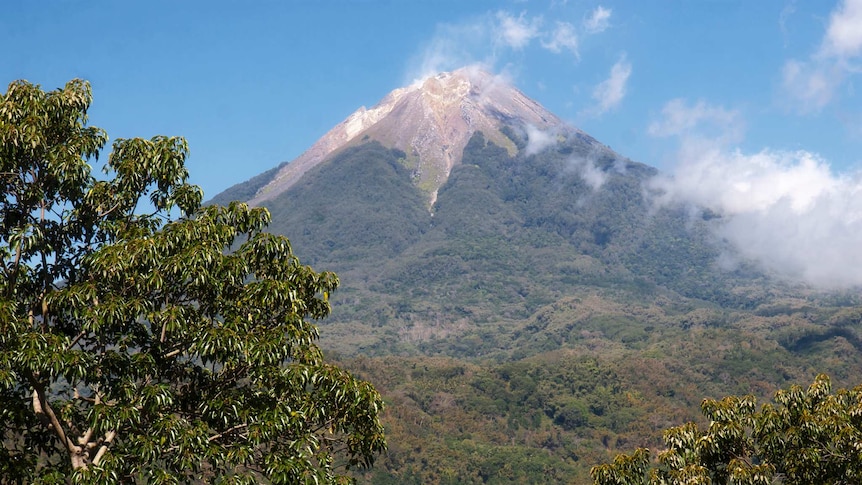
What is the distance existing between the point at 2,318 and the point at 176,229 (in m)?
2.20

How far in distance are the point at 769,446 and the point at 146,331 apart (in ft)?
33.7

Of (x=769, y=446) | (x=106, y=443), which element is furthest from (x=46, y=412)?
(x=769, y=446)

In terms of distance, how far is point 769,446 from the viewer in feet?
50.0

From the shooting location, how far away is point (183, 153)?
38.7 ft

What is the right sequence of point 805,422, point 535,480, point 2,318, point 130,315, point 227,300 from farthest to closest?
point 535,480
point 805,422
point 227,300
point 130,315
point 2,318

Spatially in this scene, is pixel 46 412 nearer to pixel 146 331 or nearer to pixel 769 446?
pixel 146 331

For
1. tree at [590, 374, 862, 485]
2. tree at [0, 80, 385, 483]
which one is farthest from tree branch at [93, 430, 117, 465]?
tree at [590, 374, 862, 485]

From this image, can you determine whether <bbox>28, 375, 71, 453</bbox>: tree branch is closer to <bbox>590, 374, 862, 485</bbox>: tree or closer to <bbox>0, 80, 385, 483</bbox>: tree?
<bbox>0, 80, 385, 483</bbox>: tree

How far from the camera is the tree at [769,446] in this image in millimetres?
14297

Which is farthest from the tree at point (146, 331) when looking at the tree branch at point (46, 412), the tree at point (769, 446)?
the tree at point (769, 446)

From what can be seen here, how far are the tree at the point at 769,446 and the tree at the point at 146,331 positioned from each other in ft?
19.7

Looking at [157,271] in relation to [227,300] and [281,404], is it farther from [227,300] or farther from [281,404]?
[281,404]

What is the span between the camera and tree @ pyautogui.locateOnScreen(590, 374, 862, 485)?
46.9 ft

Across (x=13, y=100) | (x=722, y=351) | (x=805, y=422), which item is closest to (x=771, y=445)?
(x=805, y=422)
